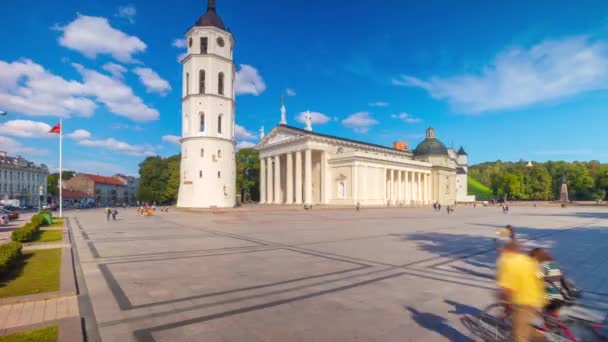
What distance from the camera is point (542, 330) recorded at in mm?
4684

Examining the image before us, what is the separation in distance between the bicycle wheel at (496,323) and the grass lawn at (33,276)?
28.0ft

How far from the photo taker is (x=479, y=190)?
462 feet

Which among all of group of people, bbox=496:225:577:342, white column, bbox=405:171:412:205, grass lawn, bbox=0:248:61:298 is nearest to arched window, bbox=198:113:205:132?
grass lawn, bbox=0:248:61:298

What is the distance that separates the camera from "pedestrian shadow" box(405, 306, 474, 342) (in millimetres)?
5251

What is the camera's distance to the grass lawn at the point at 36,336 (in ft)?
15.6

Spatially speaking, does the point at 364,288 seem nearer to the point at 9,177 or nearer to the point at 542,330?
the point at 542,330

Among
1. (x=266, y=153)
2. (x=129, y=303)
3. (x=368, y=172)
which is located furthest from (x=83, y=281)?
(x=266, y=153)

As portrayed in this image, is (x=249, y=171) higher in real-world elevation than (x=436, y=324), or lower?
higher

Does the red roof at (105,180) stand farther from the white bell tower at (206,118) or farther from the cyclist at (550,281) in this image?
the cyclist at (550,281)

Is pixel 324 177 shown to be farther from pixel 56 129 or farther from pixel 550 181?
pixel 550 181

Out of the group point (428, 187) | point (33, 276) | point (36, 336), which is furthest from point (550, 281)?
point (428, 187)

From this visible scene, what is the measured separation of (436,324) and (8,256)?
1044cm

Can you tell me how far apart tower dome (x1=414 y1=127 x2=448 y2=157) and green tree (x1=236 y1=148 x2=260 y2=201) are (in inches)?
1703

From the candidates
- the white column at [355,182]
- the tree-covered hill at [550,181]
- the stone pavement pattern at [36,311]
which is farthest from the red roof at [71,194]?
the tree-covered hill at [550,181]
